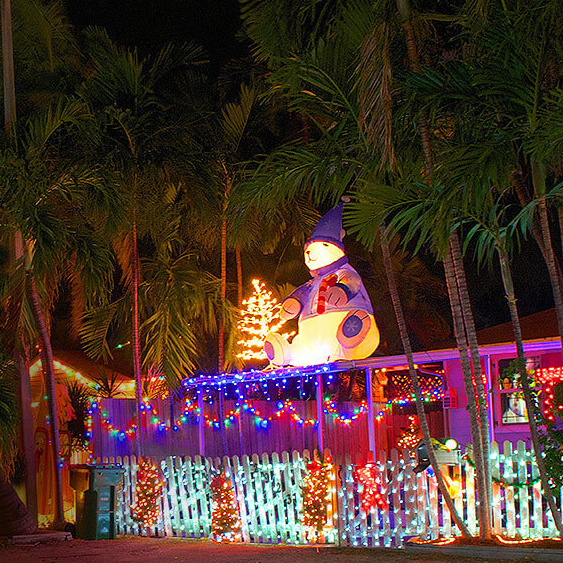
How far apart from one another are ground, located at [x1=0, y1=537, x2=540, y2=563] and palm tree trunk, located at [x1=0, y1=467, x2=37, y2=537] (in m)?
0.49

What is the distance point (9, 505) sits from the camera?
1354cm

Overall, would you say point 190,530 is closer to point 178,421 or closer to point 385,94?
point 178,421

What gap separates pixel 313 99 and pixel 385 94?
1.58 metres

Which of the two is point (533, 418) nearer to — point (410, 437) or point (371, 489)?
point (371, 489)

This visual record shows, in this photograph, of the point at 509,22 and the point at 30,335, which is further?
the point at 30,335

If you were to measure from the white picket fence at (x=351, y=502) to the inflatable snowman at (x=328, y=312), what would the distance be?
2.79m

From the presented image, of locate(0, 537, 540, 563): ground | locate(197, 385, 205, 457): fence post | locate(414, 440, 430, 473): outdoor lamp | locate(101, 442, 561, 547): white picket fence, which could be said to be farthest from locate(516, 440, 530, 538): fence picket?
locate(197, 385, 205, 457): fence post

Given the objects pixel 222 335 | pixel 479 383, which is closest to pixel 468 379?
pixel 479 383

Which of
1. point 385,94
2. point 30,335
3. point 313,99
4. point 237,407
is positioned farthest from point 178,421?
point 385,94

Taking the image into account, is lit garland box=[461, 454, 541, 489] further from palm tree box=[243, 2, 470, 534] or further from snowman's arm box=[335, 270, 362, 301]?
snowman's arm box=[335, 270, 362, 301]

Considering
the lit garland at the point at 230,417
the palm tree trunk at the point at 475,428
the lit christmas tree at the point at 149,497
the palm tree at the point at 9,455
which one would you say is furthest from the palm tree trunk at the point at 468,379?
the palm tree at the point at 9,455

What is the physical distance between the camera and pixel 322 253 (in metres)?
15.2

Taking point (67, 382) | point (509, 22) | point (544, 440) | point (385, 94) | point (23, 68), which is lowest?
point (544, 440)

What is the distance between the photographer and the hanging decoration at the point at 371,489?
10750mm
